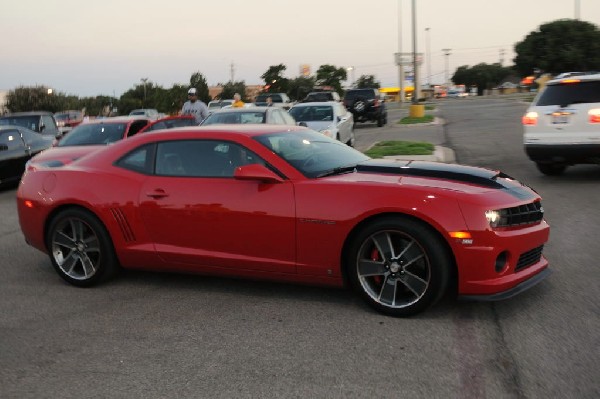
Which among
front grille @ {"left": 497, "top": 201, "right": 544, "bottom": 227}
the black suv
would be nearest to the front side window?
front grille @ {"left": 497, "top": 201, "right": 544, "bottom": 227}

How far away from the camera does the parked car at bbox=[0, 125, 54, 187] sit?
12961mm

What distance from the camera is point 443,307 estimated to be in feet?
15.6

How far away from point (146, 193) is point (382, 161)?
2098 millimetres

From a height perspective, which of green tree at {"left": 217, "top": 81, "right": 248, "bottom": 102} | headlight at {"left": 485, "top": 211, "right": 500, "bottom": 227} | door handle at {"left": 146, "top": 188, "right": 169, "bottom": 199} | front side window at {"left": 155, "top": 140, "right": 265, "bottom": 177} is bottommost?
headlight at {"left": 485, "top": 211, "right": 500, "bottom": 227}

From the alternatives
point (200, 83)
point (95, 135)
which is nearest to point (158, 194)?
point (95, 135)

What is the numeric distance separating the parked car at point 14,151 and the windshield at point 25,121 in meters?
3.63

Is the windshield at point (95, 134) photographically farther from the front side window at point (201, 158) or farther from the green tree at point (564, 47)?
the green tree at point (564, 47)

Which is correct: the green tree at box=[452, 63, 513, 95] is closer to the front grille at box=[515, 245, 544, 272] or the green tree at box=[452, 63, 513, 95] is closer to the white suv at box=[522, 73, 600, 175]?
the white suv at box=[522, 73, 600, 175]

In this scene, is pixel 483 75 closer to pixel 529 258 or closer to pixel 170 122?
pixel 170 122

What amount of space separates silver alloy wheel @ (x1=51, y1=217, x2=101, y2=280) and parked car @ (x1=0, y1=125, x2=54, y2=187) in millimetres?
8053

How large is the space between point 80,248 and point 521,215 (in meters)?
3.84

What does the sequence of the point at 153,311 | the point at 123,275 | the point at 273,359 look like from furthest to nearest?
the point at 123,275 < the point at 153,311 < the point at 273,359

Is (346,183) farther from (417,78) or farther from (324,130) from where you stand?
(417,78)

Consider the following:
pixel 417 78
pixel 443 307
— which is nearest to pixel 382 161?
pixel 443 307
